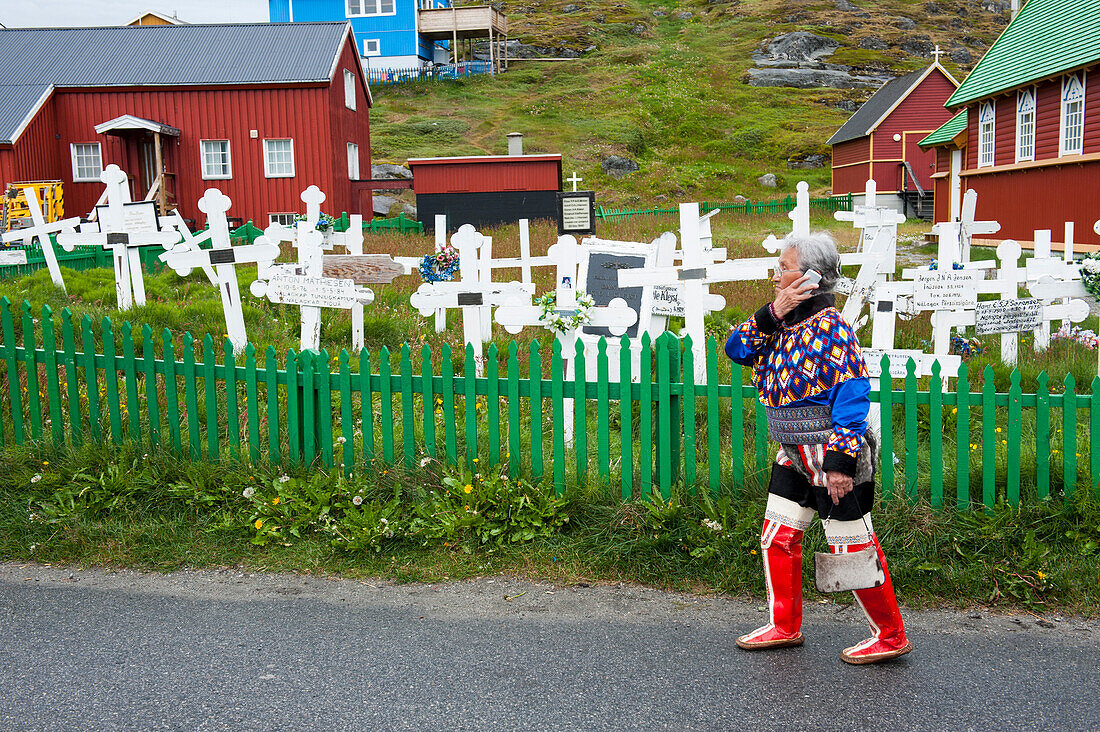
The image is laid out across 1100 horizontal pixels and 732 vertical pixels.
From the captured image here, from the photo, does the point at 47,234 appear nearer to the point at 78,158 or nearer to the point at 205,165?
the point at 205,165

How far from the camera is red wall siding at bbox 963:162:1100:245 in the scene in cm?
1806

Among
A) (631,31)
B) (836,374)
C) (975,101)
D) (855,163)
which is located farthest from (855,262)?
(631,31)

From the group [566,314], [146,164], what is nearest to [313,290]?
[566,314]

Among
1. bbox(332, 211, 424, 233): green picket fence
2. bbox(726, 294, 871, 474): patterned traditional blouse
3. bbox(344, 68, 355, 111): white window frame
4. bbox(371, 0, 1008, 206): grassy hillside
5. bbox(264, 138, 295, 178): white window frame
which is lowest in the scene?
bbox(726, 294, 871, 474): patterned traditional blouse

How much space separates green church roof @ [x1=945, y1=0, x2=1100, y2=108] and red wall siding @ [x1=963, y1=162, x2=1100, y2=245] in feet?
6.45

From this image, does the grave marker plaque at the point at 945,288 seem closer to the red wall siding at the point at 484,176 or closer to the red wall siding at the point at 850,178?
the red wall siding at the point at 484,176

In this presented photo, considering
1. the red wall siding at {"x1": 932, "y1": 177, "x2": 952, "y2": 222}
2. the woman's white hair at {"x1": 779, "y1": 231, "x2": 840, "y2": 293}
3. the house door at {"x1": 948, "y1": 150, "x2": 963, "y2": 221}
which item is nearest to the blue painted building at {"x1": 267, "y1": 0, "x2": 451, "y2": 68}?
the red wall siding at {"x1": 932, "y1": 177, "x2": 952, "y2": 222}

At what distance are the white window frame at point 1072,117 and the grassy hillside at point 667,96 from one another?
20031mm

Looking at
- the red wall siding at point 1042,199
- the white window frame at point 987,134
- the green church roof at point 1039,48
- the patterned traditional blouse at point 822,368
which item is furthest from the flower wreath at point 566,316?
the white window frame at point 987,134

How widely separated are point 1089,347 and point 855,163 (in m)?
35.2

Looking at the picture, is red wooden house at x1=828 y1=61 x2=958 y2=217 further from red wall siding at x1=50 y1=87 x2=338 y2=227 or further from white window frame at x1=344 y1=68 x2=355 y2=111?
red wall siding at x1=50 y1=87 x2=338 y2=227

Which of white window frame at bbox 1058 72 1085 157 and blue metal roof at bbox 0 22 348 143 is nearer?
white window frame at bbox 1058 72 1085 157

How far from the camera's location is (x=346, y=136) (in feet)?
100

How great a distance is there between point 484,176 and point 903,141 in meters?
22.7
